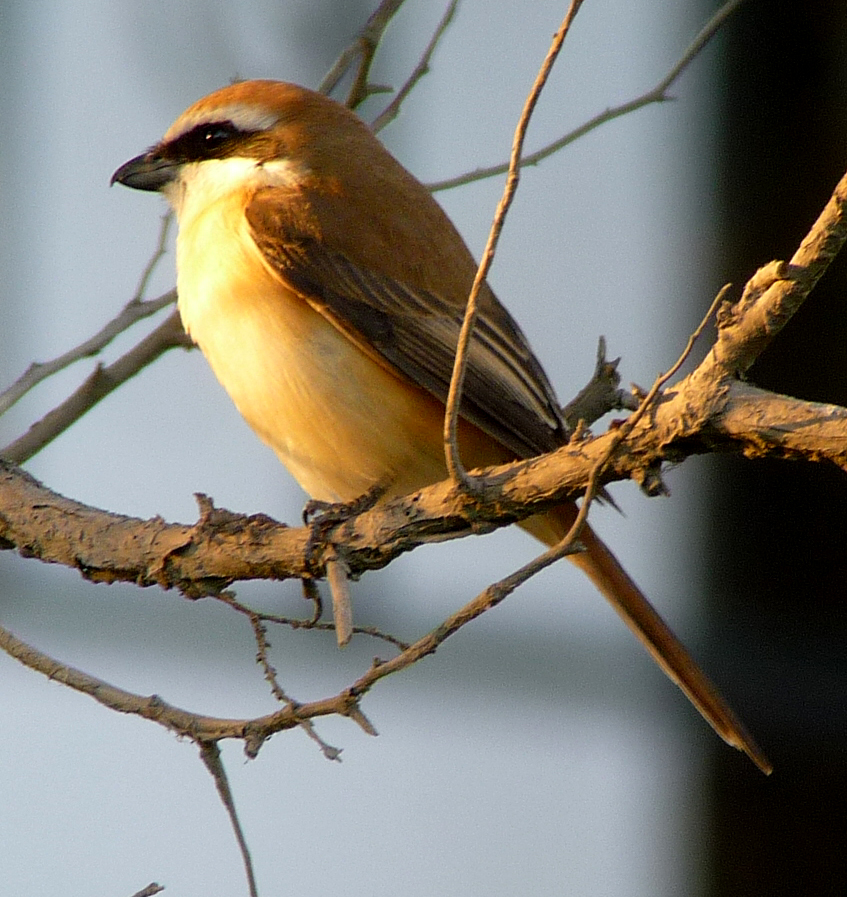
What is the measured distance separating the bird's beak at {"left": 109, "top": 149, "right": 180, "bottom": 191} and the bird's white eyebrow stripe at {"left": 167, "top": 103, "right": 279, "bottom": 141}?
0.09 metres

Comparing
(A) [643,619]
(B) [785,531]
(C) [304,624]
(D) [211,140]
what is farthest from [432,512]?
(B) [785,531]

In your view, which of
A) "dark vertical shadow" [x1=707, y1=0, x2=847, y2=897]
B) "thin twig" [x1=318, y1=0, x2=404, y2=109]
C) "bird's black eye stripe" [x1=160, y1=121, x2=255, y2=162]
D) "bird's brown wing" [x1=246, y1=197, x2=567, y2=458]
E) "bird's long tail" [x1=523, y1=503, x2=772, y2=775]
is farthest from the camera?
"dark vertical shadow" [x1=707, y1=0, x2=847, y2=897]

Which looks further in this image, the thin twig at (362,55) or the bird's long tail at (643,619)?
the thin twig at (362,55)

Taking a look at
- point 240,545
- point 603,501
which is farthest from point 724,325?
point 240,545

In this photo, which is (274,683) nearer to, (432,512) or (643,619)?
(432,512)

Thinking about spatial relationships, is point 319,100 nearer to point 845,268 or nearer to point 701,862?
point 845,268

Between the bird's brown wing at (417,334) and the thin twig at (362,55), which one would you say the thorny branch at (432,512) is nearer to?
the bird's brown wing at (417,334)

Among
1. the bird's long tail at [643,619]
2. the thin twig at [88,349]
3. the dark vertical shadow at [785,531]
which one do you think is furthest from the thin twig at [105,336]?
the dark vertical shadow at [785,531]

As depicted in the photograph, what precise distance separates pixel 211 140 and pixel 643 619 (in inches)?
73.1

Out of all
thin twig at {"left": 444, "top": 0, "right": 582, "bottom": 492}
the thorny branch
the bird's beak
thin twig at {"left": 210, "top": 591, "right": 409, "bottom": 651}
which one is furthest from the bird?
thin twig at {"left": 444, "top": 0, "right": 582, "bottom": 492}

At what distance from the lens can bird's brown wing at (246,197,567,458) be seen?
3.92m

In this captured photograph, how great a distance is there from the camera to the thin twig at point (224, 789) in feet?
9.39

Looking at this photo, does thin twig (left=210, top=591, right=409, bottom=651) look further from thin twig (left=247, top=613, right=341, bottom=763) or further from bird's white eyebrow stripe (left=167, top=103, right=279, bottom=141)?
bird's white eyebrow stripe (left=167, top=103, right=279, bottom=141)

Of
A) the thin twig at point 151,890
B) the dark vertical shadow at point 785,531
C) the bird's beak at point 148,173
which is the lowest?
the dark vertical shadow at point 785,531
